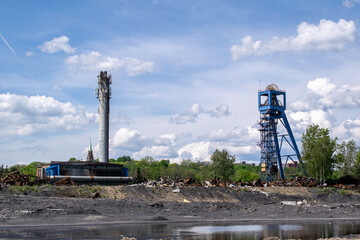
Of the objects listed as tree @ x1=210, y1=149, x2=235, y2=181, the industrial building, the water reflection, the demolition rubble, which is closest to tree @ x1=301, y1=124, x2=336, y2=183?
the demolition rubble

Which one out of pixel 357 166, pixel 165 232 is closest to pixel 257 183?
pixel 357 166

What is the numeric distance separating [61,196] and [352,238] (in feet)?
93.7

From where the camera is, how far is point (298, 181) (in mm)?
70000

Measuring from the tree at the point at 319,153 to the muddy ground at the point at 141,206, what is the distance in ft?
64.5

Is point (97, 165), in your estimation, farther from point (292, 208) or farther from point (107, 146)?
point (292, 208)

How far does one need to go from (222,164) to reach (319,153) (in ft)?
65.6

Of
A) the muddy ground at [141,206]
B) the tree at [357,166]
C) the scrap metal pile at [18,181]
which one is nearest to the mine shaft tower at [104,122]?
the scrap metal pile at [18,181]

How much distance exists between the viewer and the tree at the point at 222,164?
8669 centimetres

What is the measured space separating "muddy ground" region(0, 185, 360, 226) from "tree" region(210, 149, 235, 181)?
30067 mm

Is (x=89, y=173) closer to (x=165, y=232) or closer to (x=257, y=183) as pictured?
(x=257, y=183)

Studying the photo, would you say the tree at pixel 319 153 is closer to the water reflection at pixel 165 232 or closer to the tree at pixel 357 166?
the tree at pixel 357 166

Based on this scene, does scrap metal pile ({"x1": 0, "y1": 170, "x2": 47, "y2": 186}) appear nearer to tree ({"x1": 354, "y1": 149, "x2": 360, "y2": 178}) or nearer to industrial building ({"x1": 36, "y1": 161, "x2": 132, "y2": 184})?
industrial building ({"x1": 36, "y1": 161, "x2": 132, "y2": 184})

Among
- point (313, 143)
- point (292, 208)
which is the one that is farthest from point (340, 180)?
point (292, 208)

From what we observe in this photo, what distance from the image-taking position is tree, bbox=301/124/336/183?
7525 centimetres
